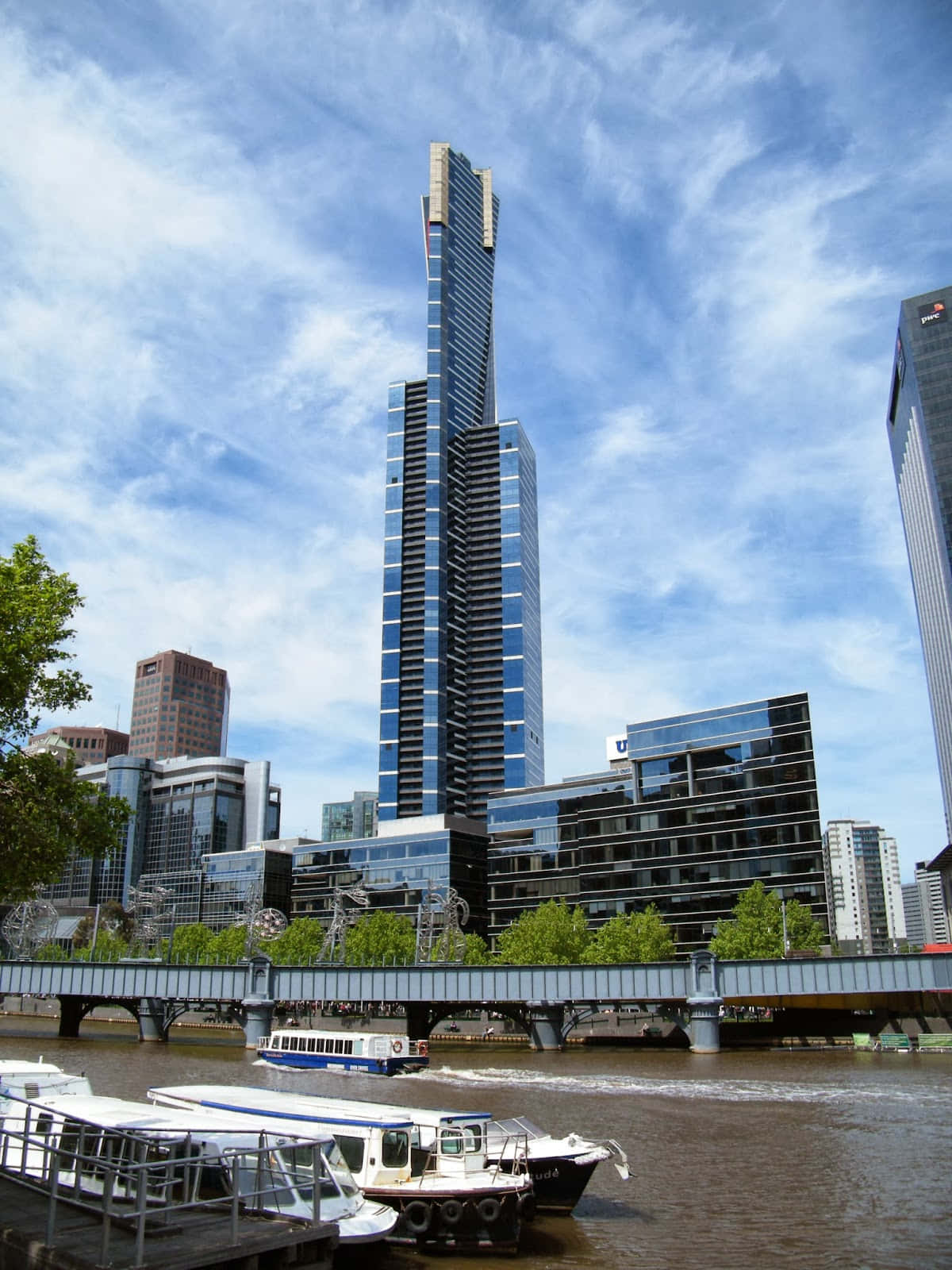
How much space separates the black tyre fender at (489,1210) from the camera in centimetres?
2936

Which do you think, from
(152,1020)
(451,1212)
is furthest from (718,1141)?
(152,1020)

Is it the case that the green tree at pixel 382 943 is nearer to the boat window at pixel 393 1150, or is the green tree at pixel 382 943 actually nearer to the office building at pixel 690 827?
the office building at pixel 690 827

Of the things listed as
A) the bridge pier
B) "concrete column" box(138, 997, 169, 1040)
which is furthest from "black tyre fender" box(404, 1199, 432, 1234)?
"concrete column" box(138, 997, 169, 1040)

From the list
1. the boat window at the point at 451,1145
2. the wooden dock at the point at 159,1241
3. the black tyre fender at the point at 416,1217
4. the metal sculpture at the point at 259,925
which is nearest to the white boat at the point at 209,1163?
the wooden dock at the point at 159,1241

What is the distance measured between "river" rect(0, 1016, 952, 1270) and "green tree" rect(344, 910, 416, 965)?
5602 centimetres

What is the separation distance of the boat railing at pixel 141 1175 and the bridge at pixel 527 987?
74468 mm

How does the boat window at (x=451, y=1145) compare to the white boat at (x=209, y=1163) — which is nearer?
the white boat at (x=209, y=1163)

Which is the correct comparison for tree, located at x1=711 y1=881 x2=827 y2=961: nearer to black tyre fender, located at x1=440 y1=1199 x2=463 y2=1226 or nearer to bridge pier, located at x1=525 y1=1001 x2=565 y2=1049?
bridge pier, located at x1=525 y1=1001 x2=565 y2=1049

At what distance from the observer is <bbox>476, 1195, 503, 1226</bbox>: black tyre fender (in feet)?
96.3

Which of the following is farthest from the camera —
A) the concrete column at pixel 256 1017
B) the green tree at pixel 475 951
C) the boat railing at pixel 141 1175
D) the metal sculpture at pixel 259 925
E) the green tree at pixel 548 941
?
the green tree at pixel 475 951

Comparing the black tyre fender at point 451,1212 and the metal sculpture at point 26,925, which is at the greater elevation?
the metal sculpture at point 26,925

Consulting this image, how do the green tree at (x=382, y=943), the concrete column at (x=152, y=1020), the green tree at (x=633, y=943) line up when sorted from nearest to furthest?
the concrete column at (x=152, y=1020) → the green tree at (x=633, y=943) → the green tree at (x=382, y=943)

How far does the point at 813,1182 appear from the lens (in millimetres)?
36031

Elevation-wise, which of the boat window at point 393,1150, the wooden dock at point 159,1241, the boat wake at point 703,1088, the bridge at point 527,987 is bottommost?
the boat wake at point 703,1088
